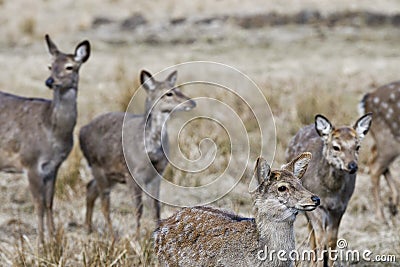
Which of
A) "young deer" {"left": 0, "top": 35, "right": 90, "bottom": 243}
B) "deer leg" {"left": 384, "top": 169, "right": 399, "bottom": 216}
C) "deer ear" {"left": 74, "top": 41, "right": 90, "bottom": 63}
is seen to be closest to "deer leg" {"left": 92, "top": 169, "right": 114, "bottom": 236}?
"young deer" {"left": 0, "top": 35, "right": 90, "bottom": 243}

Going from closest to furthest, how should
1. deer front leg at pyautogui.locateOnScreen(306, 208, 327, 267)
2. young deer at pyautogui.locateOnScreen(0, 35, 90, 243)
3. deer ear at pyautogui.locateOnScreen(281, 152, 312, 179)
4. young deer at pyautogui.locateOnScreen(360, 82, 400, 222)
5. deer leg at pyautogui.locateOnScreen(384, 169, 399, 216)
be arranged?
deer ear at pyautogui.locateOnScreen(281, 152, 312, 179), deer front leg at pyautogui.locateOnScreen(306, 208, 327, 267), young deer at pyautogui.locateOnScreen(0, 35, 90, 243), deer leg at pyautogui.locateOnScreen(384, 169, 399, 216), young deer at pyautogui.locateOnScreen(360, 82, 400, 222)

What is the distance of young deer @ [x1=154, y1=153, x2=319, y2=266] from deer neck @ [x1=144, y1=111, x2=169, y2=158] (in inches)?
111

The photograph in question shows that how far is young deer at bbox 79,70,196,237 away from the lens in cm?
858

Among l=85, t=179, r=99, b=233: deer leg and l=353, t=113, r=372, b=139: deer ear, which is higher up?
l=353, t=113, r=372, b=139: deer ear

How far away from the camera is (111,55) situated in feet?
59.5

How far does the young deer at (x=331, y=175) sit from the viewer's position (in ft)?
23.0

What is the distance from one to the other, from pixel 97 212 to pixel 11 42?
37.5ft

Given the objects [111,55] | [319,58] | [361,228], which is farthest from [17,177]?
[319,58]

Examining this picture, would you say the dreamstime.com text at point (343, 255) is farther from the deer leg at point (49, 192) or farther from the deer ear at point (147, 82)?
the deer leg at point (49, 192)

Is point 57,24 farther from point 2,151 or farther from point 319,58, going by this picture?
point 2,151

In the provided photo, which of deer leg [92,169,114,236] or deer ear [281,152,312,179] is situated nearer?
deer ear [281,152,312,179]

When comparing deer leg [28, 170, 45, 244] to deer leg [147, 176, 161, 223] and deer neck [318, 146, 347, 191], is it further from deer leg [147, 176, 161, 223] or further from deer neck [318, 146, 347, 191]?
deer neck [318, 146, 347, 191]

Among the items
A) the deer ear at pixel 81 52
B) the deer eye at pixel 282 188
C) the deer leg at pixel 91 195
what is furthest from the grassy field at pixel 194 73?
the deer eye at pixel 282 188
